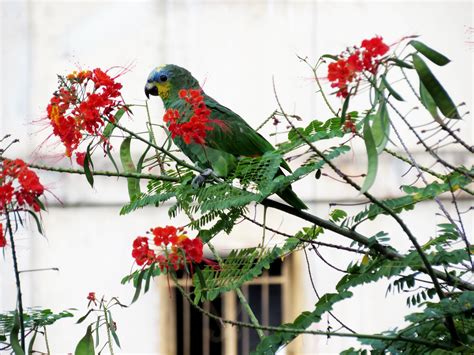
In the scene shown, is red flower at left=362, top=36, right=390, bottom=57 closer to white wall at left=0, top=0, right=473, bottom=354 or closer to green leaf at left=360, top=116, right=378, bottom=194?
green leaf at left=360, top=116, right=378, bottom=194

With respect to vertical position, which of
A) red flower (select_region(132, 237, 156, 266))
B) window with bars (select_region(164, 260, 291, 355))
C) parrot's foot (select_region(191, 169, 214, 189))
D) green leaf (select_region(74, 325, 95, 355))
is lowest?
window with bars (select_region(164, 260, 291, 355))

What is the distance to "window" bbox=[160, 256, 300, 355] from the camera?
403 centimetres

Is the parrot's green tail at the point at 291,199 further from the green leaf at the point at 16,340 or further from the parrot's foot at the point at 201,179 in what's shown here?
the green leaf at the point at 16,340

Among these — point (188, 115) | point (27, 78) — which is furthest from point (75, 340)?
point (188, 115)

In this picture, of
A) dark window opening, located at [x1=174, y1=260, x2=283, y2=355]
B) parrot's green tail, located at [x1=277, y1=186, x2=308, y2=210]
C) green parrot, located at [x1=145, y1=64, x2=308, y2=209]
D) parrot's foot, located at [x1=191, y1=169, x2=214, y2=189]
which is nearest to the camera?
parrot's foot, located at [x1=191, y1=169, x2=214, y2=189]

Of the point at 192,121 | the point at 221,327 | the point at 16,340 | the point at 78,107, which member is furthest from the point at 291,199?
the point at 221,327

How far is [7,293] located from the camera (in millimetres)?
4102

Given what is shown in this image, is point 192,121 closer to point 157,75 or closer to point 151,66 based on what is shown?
point 157,75

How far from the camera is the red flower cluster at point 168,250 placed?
3.01 feet

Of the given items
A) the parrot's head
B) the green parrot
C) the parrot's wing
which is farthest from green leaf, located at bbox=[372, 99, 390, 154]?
the parrot's head

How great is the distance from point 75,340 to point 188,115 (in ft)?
10.6

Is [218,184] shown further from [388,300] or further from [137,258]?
[388,300]

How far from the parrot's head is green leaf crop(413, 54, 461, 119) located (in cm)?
101

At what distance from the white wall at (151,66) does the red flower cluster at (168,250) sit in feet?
10.2
